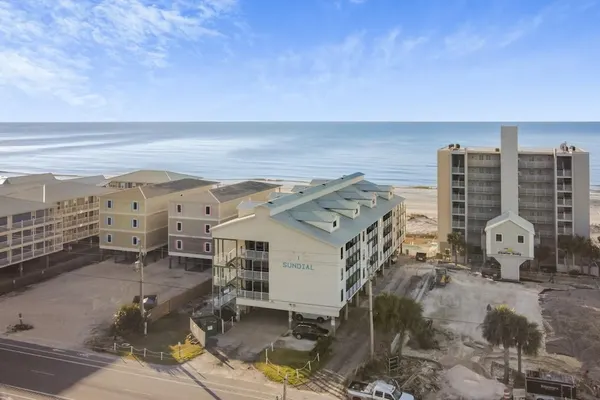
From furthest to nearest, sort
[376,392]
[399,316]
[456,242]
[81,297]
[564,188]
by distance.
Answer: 1. [456,242]
2. [564,188]
3. [81,297]
4. [399,316]
5. [376,392]

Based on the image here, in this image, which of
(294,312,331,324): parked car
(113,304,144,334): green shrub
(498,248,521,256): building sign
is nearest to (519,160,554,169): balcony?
(498,248,521,256): building sign

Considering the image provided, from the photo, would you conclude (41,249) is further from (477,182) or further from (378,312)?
(477,182)

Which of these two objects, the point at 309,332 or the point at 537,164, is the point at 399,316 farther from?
the point at 537,164

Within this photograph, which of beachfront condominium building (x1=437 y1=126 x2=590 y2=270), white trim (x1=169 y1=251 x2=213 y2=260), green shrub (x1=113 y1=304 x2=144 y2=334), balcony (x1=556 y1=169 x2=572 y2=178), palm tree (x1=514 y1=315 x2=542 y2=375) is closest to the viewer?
palm tree (x1=514 y1=315 x2=542 y2=375)

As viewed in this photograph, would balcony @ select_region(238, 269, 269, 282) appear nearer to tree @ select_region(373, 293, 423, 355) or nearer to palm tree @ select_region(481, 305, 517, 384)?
tree @ select_region(373, 293, 423, 355)

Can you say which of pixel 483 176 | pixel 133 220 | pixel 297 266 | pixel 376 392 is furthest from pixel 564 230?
pixel 133 220

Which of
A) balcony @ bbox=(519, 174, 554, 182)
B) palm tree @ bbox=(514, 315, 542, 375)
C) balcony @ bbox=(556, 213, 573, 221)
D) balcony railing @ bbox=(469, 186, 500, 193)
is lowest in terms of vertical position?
palm tree @ bbox=(514, 315, 542, 375)
